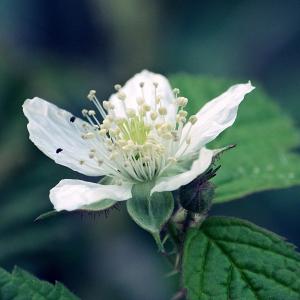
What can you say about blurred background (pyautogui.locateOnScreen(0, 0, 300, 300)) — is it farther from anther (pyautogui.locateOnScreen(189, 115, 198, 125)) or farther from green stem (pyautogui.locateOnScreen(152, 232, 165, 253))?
green stem (pyautogui.locateOnScreen(152, 232, 165, 253))

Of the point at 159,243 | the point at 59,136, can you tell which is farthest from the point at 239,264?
the point at 59,136

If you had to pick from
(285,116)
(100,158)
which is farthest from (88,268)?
(100,158)

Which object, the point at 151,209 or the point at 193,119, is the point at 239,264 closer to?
the point at 151,209

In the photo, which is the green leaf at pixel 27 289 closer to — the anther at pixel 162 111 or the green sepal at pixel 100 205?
the green sepal at pixel 100 205

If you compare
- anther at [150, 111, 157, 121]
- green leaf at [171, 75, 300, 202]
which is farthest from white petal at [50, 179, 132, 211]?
green leaf at [171, 75, 300, 202]

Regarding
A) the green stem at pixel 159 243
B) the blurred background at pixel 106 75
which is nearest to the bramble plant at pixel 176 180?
the green stem at pixel 159 243

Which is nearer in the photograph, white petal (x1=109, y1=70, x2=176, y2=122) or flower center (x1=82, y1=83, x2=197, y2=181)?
flower center (x1=82, y1=83, x2=197, y2=181)
